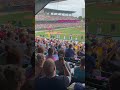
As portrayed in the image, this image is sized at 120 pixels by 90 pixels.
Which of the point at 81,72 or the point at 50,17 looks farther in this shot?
the point at 50,17

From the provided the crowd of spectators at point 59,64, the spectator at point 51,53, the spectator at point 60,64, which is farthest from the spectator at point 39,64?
the spectator at point 60,64

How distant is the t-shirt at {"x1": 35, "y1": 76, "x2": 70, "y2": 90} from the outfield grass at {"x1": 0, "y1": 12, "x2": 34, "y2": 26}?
88 cm

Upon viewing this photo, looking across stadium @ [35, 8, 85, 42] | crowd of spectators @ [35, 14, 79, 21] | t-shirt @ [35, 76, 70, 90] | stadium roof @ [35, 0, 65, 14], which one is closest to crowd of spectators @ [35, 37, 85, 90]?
t-shirt @ [35, 76, 70, 90]

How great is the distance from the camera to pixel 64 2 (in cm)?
421

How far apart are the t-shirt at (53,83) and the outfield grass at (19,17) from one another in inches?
34.6

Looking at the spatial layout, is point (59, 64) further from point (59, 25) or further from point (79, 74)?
point (59, 25)

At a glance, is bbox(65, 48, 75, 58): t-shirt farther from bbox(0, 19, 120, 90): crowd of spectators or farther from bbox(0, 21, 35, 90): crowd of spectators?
bbox(0, 21, 35, 90): crowd of spectators

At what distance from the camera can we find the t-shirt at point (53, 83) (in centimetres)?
431

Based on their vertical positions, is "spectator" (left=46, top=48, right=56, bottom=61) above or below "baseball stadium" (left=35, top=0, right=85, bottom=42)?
below

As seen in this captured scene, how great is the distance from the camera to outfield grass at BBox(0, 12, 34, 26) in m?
4.75

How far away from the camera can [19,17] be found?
4.96m

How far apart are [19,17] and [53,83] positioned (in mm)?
1253

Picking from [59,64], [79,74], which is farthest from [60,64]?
[79,74]

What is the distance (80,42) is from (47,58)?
0.77 meters
